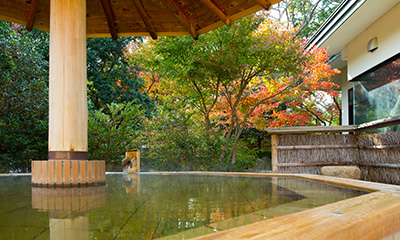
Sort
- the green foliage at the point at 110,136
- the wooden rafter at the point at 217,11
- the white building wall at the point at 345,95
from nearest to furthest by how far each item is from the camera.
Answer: the wooden rafter at the point at 217,11 → the green foliage at the point at 110,136 → the white building wall at the point at 345,95

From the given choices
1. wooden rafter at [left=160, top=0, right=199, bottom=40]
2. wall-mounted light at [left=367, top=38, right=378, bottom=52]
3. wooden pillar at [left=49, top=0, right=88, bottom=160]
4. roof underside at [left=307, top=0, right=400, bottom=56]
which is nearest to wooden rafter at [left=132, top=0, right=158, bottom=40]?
wooden rafter at [left=160, top=0, right=199, bottom=40]

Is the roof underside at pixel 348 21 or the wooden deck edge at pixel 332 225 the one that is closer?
the wooden deck edge at pixel 332 225

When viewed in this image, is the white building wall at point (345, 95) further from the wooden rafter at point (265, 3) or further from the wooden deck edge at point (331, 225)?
the wooden deck edge at point (331, 225)

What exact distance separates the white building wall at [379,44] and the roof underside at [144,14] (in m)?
4.86

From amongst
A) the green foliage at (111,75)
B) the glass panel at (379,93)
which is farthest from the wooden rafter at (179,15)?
the green foliage at (111,75)

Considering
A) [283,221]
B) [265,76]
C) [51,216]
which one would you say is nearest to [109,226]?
[51,216]

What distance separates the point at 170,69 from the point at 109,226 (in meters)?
7.31

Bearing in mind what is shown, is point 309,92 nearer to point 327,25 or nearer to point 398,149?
point 327,25

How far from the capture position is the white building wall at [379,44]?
7067 mm

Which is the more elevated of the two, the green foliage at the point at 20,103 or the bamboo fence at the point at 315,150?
the green foliage at the point at 20,103

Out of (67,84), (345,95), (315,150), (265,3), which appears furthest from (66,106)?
(345,95)

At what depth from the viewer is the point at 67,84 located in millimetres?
3232

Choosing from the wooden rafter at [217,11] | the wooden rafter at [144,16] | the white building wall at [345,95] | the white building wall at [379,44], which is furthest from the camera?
the white building wall at [345,95]

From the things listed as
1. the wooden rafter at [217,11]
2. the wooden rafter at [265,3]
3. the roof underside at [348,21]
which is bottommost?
the wooden rafter at [265,3]
